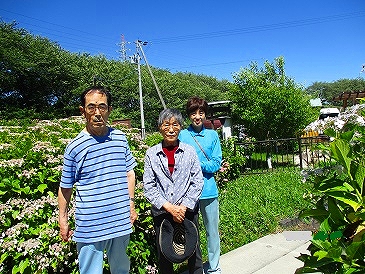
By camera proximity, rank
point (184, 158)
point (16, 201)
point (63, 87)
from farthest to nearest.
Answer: point (63, 87) < point (16, 201) < point (184, 158)

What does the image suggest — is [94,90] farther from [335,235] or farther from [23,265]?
[335,235]

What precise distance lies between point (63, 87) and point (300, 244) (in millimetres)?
33778

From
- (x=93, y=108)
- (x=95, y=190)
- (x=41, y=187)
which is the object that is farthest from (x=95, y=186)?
(x=41, y=187)

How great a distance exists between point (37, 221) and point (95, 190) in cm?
100

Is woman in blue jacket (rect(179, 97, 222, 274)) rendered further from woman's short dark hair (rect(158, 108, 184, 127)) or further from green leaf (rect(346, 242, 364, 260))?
green leaf (rect(346, 242, 364, 260))

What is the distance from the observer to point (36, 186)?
125 inches

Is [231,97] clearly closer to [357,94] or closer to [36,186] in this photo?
[357,94]

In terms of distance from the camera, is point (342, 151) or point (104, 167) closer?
point (342, 151)

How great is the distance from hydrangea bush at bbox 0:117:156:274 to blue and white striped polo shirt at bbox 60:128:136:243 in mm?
554

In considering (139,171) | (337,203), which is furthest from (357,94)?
(337,203)

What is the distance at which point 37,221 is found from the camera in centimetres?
290

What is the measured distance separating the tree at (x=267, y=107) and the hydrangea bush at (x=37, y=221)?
32.7ft

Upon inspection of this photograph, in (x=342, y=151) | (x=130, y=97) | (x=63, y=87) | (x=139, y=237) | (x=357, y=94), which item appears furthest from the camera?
(x=130, y=97)

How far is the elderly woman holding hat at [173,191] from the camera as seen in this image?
257 centimetres
